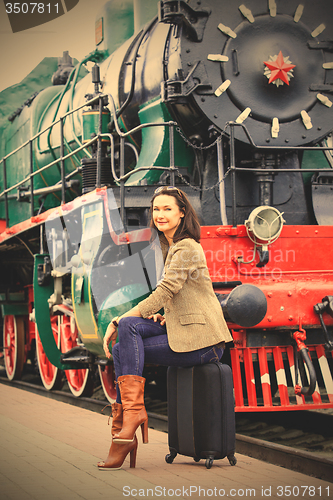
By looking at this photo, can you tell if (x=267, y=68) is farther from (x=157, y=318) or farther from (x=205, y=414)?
(x=205, y=414)

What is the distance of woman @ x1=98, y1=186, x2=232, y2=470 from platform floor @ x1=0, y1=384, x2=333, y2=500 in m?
0.20

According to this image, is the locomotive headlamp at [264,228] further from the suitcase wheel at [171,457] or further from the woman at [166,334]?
the suitcase wheel at [171,457]

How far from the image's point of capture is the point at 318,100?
17.2ft

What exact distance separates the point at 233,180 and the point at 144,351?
1.86m

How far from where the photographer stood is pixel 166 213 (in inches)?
137

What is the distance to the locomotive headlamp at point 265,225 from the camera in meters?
4.55

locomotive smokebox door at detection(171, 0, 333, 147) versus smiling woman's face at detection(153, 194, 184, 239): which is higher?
locomotive smokebox door at detection(171, 0, 333, 147)

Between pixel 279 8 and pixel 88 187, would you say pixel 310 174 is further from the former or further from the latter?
pixel 88 187

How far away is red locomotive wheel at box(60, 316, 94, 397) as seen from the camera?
22.3ft

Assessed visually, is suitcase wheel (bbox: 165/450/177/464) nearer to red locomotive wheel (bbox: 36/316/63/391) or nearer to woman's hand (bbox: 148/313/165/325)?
woman's hand (bbox: 148/313/165/325)

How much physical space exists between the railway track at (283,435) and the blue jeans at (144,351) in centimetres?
106

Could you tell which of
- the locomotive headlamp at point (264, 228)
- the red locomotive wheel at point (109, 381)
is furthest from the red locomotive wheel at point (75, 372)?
the locomotive headlamp at point (264, 228)

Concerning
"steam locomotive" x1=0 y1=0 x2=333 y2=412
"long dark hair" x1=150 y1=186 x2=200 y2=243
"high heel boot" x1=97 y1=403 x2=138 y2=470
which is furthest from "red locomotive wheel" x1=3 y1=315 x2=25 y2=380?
A: "long dark hair" x1=150 y1=186 x2=200 y2=243

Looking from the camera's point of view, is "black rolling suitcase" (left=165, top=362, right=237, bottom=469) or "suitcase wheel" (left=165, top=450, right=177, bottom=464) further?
"suitcase wheel" (left=165, top=450, right=177, bottom=464)
